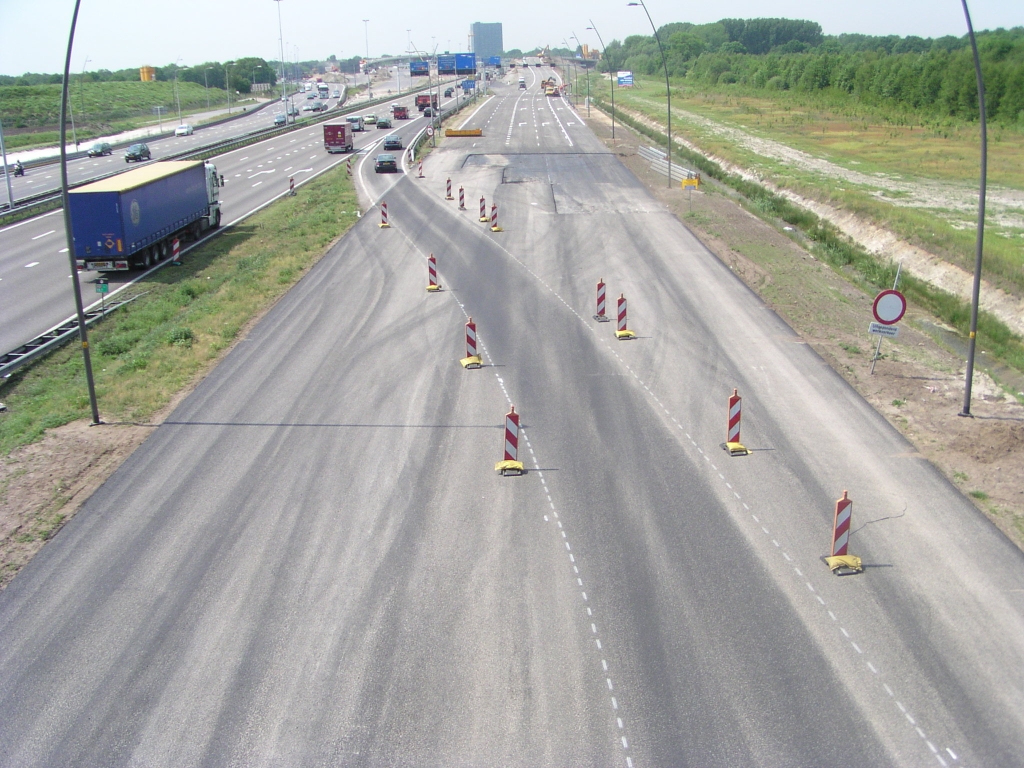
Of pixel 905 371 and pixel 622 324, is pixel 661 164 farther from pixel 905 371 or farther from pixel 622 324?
pixel 905 371

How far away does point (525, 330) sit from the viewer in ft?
75.4

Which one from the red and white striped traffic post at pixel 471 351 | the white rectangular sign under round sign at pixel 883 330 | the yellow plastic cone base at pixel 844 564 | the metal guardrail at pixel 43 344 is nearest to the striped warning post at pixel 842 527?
the yellow plastic cone base at pixel 844 564

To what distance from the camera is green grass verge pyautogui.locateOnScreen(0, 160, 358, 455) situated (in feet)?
59.7

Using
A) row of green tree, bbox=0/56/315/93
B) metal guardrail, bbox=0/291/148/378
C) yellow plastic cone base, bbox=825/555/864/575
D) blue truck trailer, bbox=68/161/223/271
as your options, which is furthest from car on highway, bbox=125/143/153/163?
row of green tree, bbox=0/56/315/93

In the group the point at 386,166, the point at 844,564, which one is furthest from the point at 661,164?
the point at 844,564

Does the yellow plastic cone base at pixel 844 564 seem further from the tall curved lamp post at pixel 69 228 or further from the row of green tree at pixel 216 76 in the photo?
the row of green tree at pixel 216 76

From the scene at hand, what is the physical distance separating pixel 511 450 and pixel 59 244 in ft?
100

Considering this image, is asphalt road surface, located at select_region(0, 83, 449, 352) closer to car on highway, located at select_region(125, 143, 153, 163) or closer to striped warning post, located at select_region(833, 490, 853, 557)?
car on highway, located at select_region(125, 143, 153, 163)

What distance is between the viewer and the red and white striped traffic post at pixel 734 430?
50.5ft

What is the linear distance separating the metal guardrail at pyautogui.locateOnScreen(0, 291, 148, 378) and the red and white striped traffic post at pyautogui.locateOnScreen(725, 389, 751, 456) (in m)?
16.6

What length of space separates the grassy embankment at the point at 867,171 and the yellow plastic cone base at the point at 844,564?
14959 mm

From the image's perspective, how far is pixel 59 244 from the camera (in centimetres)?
3741

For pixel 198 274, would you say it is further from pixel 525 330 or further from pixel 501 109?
pixel 501 109

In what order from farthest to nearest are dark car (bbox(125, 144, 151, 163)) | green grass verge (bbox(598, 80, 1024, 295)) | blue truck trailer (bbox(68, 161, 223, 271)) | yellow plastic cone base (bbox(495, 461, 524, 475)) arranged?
dark car (bbox(125, 144, 151, 163)) → green grass verge (bbox(598, 80, 1024, 295)) → blue truck trailer (bbox(68, 161, 223, 271)) → yellow plastic cone base (bbox(495, 461, 524, 475))
